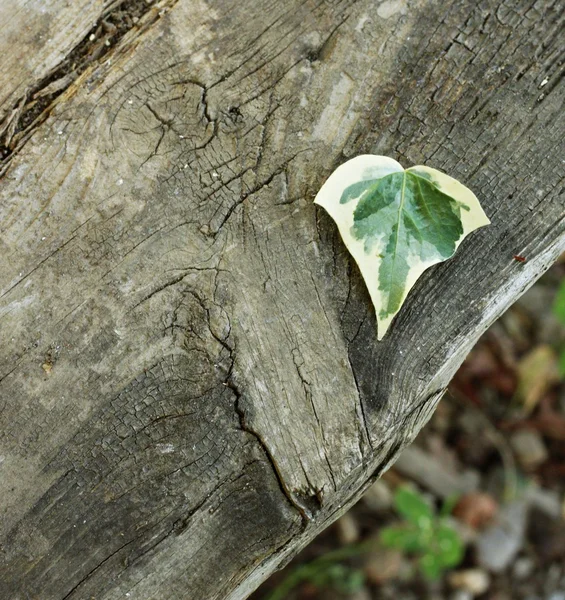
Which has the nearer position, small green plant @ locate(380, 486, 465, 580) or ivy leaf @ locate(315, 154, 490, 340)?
ivy leaf @ locate(315, 154, 490, 340)

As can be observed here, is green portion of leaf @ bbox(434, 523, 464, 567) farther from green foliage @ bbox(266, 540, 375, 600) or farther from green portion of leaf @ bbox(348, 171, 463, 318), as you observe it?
green portion of leaf @ bbox(348, 171, 463, 318)

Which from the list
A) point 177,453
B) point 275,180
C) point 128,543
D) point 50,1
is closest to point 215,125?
point 275,180

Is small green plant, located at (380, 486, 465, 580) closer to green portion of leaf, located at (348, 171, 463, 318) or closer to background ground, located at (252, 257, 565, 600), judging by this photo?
background ground, located at (252, 257, 565, 600)

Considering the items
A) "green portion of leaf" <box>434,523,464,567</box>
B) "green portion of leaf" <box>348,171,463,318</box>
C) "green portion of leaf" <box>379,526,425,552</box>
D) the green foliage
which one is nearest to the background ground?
the green foliage

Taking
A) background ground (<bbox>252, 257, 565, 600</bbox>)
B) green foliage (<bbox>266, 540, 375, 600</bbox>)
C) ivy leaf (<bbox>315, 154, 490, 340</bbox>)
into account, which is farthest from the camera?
background ground (<bbox>252, 257, 565, 600</bbox>)

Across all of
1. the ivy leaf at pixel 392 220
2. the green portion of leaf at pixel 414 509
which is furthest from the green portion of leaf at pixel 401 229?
the green portion of leaf at pixel 414 509

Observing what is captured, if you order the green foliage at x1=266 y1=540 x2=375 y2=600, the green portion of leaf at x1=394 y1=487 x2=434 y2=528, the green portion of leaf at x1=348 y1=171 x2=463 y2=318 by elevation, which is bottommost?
the green foliage at x1=266 y1=540 x2=375 y2=600

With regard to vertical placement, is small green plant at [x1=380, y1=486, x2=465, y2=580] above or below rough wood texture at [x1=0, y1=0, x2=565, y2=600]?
below

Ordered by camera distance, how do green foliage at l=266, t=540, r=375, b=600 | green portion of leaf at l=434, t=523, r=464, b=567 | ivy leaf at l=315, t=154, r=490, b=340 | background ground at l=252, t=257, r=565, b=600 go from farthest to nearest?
1. background ground at l=252, t=257, r=565, b=600
2. green foliage at l=266, t=540, r=375, b=600
3. green portion of leaf at l=434, t=523, r=464, b=567
4. ivy leaf at l=315, t=154, r=490, b=340

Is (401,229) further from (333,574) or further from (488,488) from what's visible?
(488,488)
